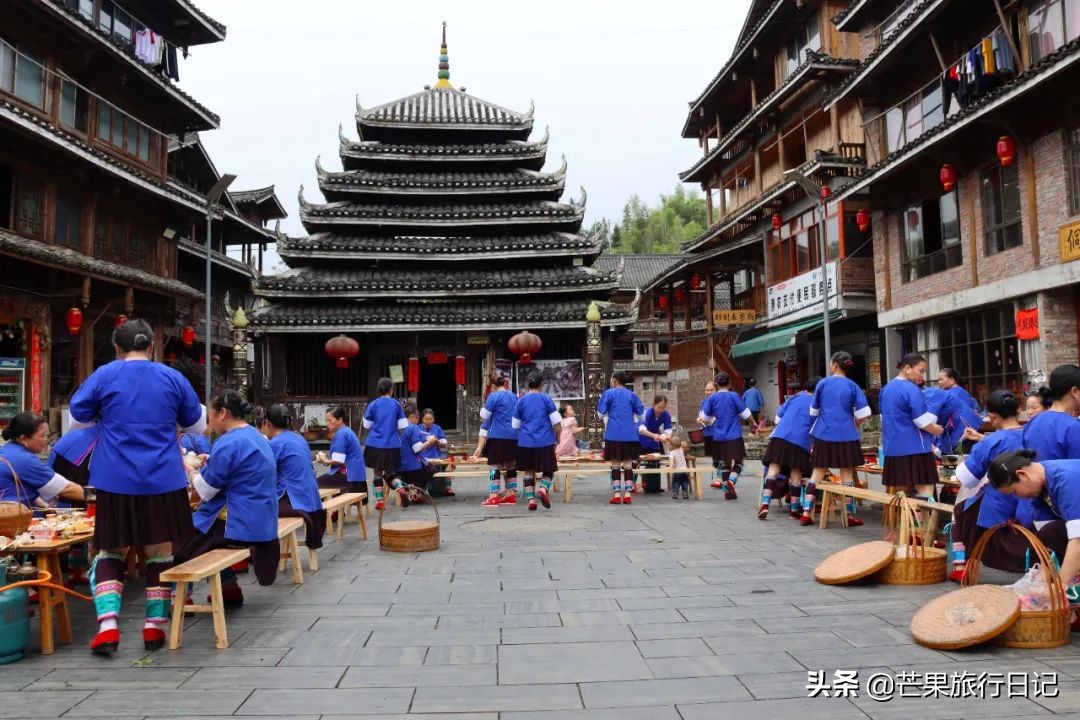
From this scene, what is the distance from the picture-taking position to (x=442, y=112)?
2575 cm

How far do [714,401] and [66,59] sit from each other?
15.5 meters

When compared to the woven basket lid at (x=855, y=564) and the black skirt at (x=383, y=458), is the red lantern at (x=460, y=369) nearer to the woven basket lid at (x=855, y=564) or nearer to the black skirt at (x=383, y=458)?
the black skirt at (x=383, y=458)

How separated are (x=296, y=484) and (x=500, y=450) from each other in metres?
4.81

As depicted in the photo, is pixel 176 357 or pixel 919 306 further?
pixel 176 357

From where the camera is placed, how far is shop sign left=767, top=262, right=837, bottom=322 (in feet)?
69.4

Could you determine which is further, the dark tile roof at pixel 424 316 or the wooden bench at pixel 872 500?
the dark tile roof at pixel 424 316

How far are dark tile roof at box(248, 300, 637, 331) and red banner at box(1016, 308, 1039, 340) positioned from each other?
963 centimetres

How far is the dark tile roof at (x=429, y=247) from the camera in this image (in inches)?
877

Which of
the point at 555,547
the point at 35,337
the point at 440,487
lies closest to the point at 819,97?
the point at 440,487

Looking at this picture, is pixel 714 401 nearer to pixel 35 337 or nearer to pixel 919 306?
pixel 919 306

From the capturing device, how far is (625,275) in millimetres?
46031

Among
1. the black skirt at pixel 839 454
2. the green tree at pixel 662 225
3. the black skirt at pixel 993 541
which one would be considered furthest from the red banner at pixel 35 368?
the green tree at pixel 662 225

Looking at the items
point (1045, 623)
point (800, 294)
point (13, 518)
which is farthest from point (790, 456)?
point (800, 294)

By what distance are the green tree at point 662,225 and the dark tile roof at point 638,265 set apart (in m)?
19.0
